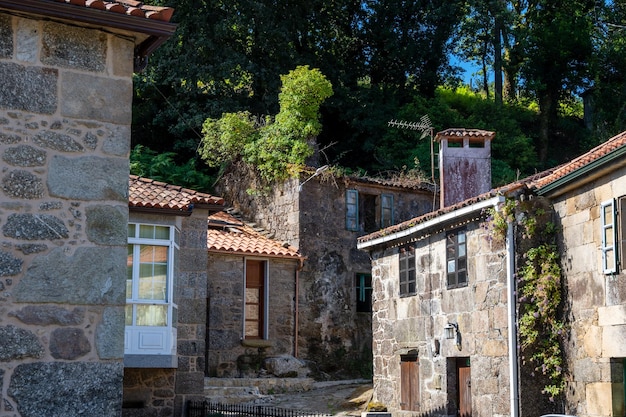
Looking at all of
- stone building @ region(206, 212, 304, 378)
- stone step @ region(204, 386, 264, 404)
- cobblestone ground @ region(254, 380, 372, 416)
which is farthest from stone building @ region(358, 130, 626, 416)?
stone building @ region(206, 212, 304, 378)

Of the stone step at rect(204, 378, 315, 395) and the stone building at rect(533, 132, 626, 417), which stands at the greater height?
the stone building at rect(533, 132, 626, 417)

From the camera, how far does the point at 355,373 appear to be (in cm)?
2448

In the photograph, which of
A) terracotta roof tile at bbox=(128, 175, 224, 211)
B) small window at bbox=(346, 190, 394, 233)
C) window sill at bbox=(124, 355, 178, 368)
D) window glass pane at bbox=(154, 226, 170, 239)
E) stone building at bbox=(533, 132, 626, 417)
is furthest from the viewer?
small window at bbox=(346, 190, 394, 233)

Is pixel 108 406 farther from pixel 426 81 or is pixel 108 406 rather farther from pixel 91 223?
pixel 426 81

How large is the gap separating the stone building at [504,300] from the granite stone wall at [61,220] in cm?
807

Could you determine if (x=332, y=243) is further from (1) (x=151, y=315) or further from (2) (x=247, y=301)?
→ (1) (x=151, y=315)

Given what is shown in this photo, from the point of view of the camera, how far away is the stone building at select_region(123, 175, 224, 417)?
51.3ft

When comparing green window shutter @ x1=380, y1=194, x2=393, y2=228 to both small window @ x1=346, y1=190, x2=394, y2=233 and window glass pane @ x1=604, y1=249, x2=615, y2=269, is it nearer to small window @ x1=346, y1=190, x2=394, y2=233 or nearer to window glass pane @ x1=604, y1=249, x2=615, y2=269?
small window @ x1=346, y1=190, x2=394, y2=233

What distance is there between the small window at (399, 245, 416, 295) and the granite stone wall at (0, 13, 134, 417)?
12.0 m

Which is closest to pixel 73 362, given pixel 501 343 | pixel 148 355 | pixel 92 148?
pixel 92 148

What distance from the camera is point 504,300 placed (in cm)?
1549

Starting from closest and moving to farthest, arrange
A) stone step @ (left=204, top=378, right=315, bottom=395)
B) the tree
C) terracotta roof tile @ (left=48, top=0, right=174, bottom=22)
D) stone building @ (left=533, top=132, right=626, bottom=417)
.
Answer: terracotta roof tile @ (left=48, top=0, right=174, bottom=22)
stone building @ (left=533, top=132, right=626, bottom=417)
stone step @ (left=204, top=378, right=315, bottom=395)
the tree

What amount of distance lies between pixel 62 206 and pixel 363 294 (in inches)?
728

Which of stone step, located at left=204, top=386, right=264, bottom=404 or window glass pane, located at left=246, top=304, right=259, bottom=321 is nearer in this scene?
stone step, located at left=204, top=386, right=264, bottom=404
